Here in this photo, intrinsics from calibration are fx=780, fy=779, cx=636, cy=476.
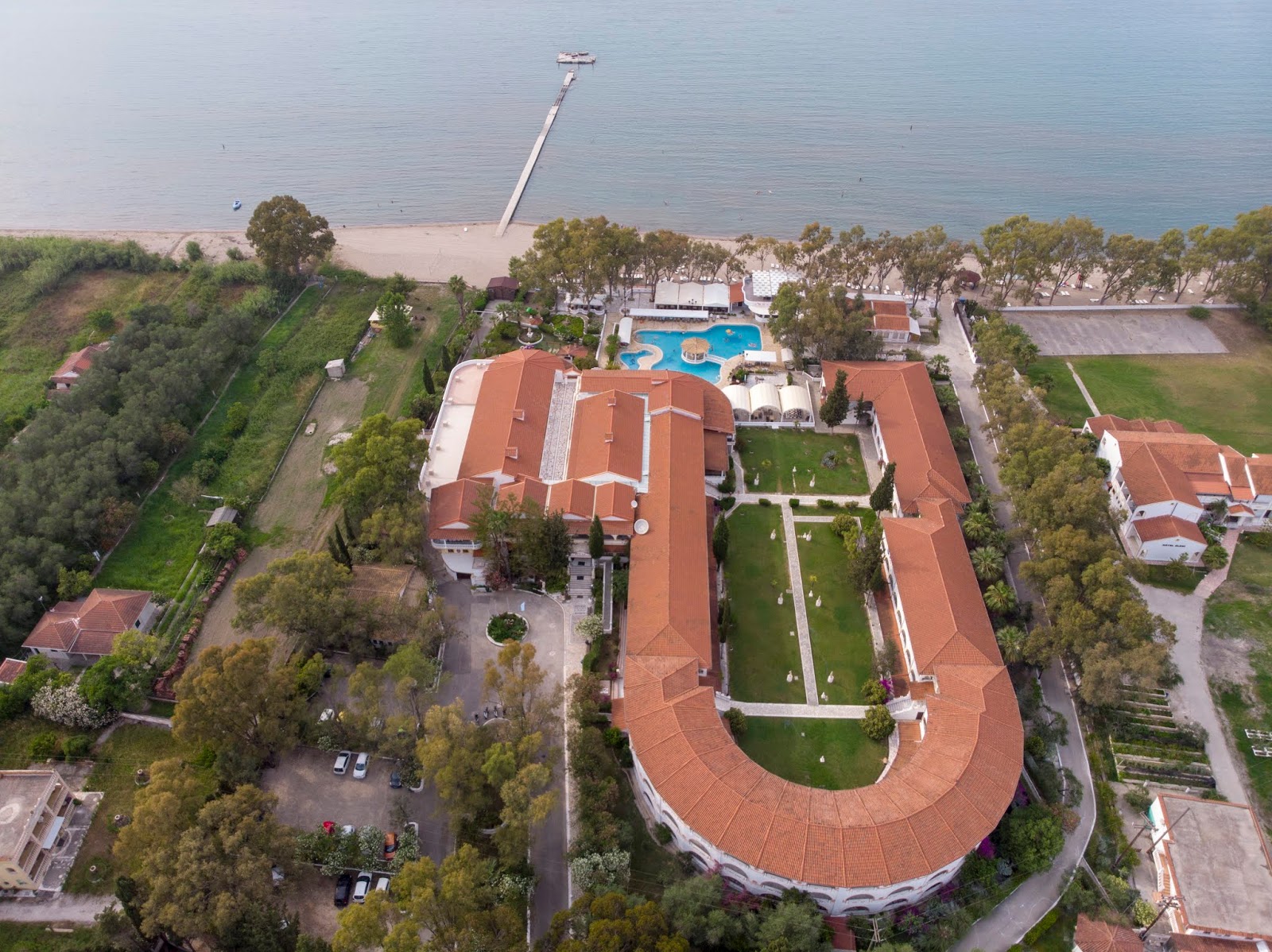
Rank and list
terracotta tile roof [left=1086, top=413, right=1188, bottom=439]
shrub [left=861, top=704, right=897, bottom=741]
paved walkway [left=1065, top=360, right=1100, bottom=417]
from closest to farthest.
A: 1. shrub [left=861, top=704, right=897, bottom=741]
2. terracotta tile roof [left=1086, top=413, right=1188, bottom=439]
3. paved walkway [left=1065, top=360, right=1100, bottom=417]

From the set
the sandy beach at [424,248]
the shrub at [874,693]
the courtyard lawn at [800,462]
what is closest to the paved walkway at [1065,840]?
the shrub at [874,693]

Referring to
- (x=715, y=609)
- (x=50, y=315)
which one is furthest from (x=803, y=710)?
(x=50, y=315)

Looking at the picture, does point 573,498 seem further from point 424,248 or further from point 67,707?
point 424,248

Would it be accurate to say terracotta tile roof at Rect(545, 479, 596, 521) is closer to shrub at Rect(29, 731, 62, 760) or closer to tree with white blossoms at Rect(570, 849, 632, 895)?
tree with white blossoms at Rect(570, 849, 632, 895)

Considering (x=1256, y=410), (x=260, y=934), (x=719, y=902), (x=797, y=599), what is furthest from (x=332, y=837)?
(x=1256, y=410)

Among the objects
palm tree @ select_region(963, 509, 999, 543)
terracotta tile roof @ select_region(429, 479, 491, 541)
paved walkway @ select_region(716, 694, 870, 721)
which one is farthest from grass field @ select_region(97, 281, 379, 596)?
palm tree @ select_region(963, 509, 999, 543)

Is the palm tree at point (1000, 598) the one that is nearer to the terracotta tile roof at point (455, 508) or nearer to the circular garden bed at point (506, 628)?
the circular garden bed at point (506, 628)
